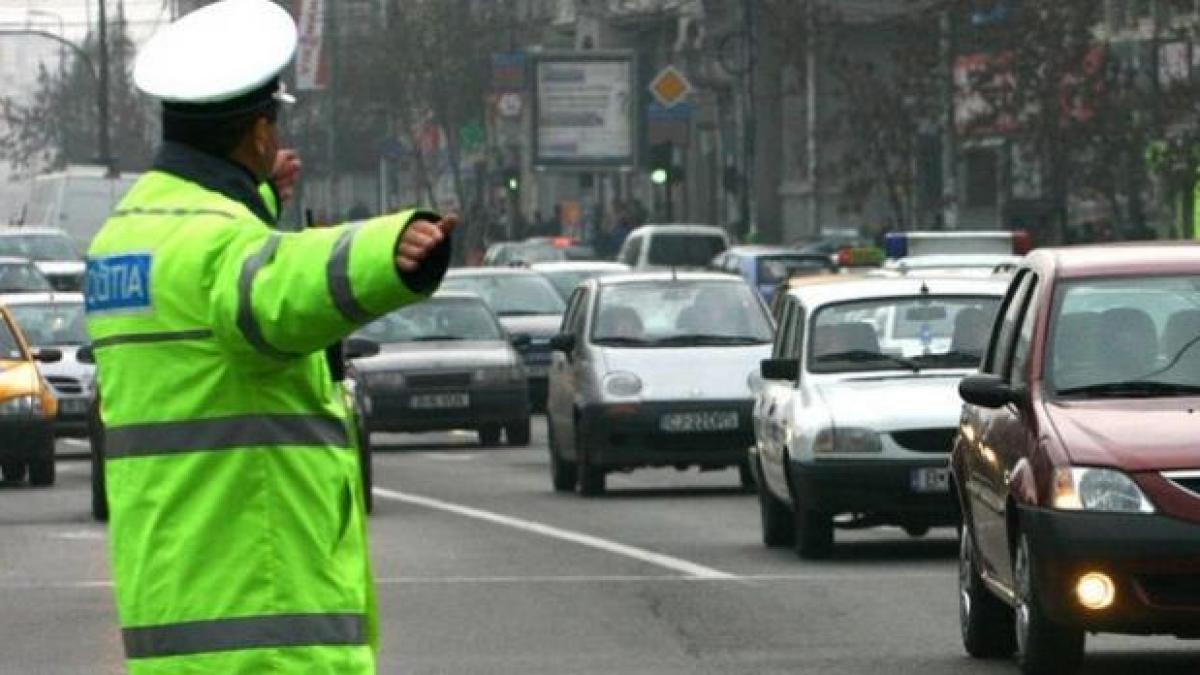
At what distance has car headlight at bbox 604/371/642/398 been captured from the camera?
2803cm

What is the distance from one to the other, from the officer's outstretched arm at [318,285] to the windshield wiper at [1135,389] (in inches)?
332

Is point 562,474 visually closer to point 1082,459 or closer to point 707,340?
point 707,340

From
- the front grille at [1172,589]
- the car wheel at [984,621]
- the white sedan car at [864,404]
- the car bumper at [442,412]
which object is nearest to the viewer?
the front grille at [1172,589]

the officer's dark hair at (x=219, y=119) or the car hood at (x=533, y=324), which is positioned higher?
the officer's dark hair at (x=219, y=119)

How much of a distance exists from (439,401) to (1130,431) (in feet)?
73.1

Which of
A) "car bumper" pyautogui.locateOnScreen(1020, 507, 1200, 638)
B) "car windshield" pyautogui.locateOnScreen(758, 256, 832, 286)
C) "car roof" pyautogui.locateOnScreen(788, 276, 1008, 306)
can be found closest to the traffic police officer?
"car bumper" pyautogui.locateOnScreen(1020, 507, 1200, 638)

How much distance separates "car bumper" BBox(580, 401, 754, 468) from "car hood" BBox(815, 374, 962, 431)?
679 cm

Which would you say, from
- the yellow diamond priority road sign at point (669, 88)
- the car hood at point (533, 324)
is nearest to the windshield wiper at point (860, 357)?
the car hood at point (533, 324)

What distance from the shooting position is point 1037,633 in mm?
13461

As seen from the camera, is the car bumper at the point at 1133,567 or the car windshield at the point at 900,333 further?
the car windshield at the point at 900,333

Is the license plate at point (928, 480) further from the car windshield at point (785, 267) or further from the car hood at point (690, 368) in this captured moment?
the car windshield at point (785, 267)

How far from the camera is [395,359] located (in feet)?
117

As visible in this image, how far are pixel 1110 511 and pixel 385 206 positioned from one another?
106m

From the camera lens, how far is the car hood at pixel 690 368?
27969 mm
